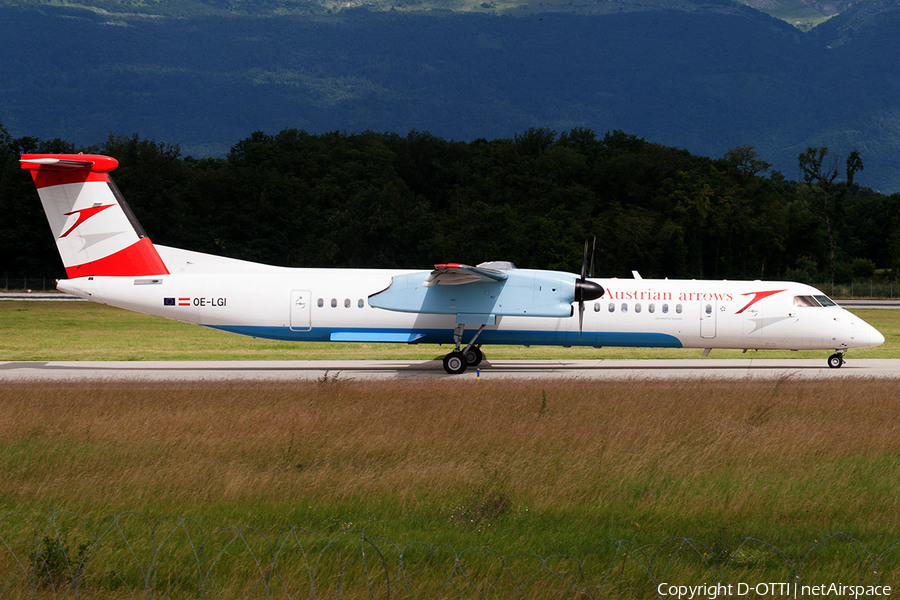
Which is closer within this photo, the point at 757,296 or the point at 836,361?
the point at 757,296

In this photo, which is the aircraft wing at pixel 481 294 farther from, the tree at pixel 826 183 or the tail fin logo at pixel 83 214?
the tree at pixel 826 183

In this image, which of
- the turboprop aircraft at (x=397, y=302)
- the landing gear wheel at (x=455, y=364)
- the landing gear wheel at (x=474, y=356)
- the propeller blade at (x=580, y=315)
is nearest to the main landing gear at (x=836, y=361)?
the turboprop aircraft at (x=397, y=302)

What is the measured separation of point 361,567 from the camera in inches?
294

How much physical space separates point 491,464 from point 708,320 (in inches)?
593

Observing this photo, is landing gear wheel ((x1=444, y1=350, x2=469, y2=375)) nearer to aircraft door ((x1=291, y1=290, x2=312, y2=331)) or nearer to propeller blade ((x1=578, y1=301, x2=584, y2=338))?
propeller blade ((x1=578, y1=301, x2=584, y2=338))

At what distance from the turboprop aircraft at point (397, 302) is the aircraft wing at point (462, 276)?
64mm

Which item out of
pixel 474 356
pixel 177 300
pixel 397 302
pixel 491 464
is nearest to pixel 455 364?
pixel 474 356

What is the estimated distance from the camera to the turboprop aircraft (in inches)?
940

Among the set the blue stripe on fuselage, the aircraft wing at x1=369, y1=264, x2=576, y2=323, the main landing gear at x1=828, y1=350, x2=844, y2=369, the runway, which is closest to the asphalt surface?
the runway

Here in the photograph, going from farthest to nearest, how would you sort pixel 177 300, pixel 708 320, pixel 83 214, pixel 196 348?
pixel 196 348 < pixel 708 320 < pixel 83 214 < pixel 177 300

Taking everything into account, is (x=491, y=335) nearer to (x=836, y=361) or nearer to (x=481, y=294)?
(x=481, y=294)

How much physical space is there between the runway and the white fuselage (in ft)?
3.49

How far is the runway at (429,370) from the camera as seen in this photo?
22281 millimetres

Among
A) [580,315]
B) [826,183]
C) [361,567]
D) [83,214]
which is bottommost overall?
[361,567]
